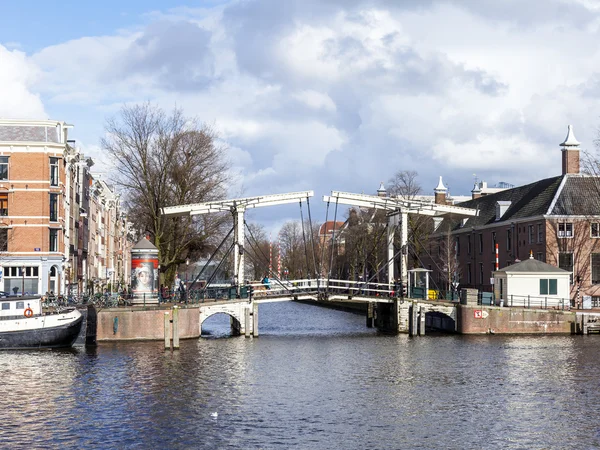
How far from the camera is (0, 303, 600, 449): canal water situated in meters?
21.4

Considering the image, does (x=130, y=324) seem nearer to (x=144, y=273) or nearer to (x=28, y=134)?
(x=144, y=273)

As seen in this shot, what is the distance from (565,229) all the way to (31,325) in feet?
121

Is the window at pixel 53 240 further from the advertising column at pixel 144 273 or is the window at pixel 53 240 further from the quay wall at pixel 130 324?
the quay wall at pixel 130 324

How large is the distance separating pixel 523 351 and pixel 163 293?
1967cm

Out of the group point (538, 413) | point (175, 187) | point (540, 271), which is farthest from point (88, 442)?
point (175, 187)

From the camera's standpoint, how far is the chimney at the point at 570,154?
66188 mm

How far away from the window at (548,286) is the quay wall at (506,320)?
293 centimetres

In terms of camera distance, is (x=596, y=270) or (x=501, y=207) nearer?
(x=596, y=270)

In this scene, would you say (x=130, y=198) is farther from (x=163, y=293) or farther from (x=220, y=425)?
(x=220, y=425)

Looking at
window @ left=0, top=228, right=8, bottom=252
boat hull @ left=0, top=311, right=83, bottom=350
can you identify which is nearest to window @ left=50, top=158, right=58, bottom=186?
window @ left=0, top=228, right=8, bottom=252

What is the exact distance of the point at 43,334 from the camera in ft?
133

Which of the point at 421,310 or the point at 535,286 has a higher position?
the point at 535,286

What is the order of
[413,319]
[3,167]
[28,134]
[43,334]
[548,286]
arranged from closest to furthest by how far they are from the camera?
[43,334] < [413,319] < [548,286] < [3,167] < [28,134]

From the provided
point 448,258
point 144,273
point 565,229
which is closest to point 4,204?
point 144,273
